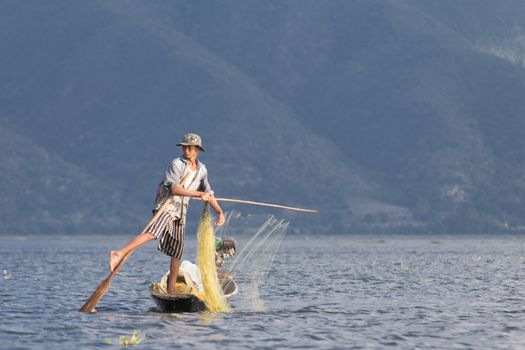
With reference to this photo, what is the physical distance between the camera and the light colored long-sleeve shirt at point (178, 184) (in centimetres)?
2342

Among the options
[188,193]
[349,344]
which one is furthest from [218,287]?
[349,344]

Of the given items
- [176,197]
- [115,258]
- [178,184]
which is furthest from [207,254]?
[115,258]

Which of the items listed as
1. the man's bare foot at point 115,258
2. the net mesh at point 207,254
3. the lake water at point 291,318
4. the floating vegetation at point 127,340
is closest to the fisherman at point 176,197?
the man's bare foot at point 115,258

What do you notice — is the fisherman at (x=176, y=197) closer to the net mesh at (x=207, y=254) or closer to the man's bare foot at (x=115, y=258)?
the man's bare foot at (x=115, y=258)

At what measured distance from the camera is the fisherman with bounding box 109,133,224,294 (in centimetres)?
2330

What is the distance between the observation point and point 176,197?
23.9 meters

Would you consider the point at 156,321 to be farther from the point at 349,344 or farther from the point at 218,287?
the point at 349,344

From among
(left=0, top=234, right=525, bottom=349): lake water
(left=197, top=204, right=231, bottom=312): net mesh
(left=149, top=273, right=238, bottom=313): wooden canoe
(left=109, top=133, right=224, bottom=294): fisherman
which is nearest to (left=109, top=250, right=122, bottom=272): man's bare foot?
(left=109, top=133, right=224, bottom=294): fisherman

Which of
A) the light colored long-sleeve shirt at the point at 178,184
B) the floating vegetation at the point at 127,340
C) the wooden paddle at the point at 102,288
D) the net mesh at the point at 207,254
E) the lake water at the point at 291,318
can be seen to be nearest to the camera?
the floating vegetation at the point at 127,340

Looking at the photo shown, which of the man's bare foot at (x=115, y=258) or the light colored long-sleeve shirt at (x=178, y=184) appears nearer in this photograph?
the man's bare foot at (x=115, y=258)

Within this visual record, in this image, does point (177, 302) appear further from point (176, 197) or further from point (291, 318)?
point (176, 197)

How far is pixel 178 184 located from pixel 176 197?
487mm

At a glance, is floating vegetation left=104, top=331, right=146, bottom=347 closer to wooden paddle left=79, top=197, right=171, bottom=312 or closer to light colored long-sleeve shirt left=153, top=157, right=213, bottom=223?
wooden paddle left=79, top=197, right=171, bottom=312

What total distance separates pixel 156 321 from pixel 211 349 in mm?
4143
